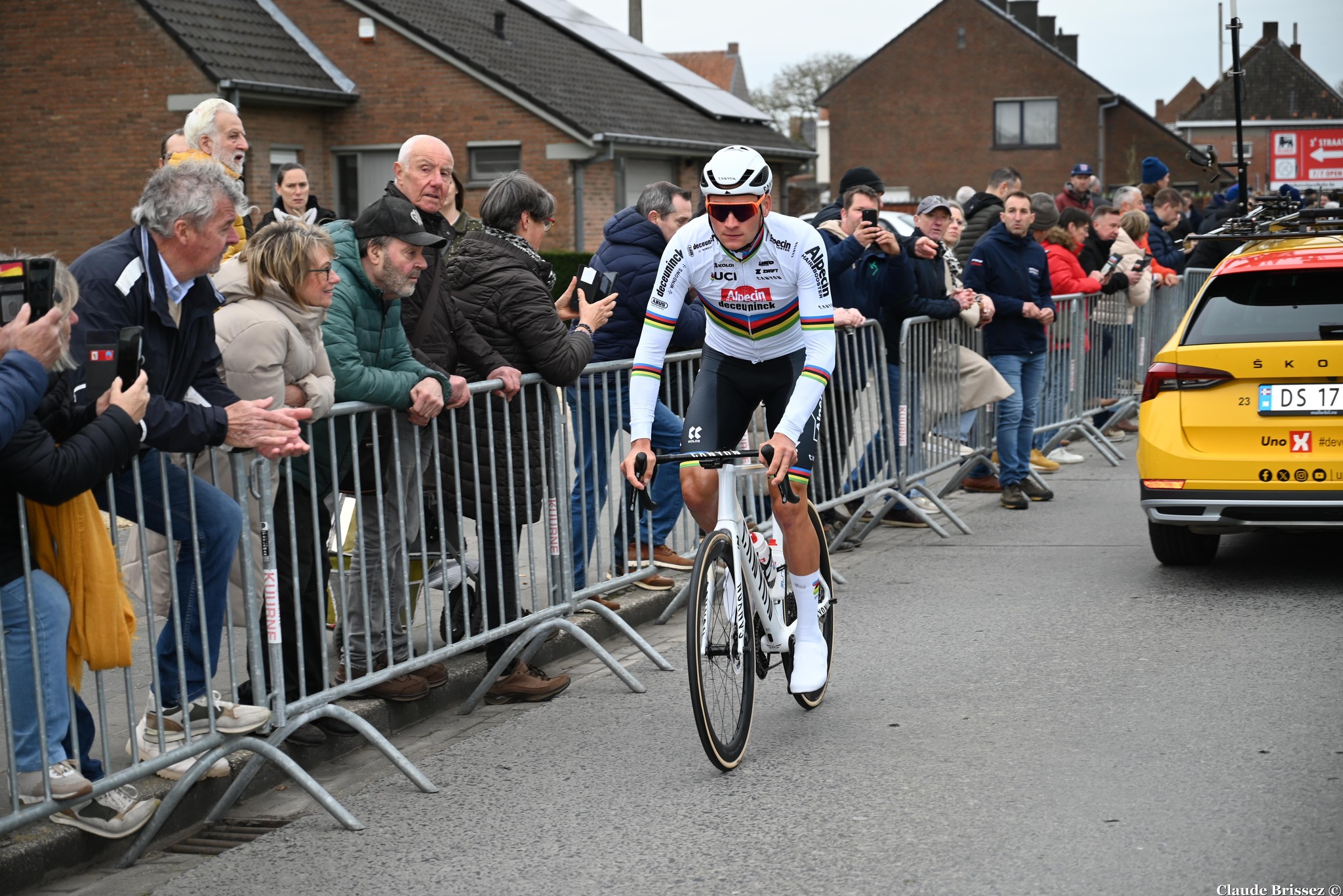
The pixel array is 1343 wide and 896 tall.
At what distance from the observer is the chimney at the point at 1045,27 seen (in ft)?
208

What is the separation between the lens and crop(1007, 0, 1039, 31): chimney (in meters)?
62.5

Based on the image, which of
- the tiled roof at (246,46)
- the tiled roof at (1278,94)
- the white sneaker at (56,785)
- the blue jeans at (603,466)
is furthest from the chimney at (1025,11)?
the white sneaker at (56,785)

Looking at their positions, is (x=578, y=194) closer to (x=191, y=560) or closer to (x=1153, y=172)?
(x=1153, y=172)

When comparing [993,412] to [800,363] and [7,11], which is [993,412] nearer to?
[800,363]

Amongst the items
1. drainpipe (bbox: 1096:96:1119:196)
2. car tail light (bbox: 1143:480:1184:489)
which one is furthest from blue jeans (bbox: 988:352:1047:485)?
drainpipe (bbox: 1096:96:1119:196)

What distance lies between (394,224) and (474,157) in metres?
24.5

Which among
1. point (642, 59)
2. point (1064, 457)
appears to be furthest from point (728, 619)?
point (642, 59)

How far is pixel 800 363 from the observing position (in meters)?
5.94

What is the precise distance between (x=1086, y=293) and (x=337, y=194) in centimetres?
2033

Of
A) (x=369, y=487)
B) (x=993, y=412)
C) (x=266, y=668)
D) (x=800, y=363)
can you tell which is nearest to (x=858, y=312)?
(x=993, y=412)

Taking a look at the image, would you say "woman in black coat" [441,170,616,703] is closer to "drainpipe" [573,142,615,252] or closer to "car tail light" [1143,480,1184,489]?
"car tail light" [1143,480,1184,489]

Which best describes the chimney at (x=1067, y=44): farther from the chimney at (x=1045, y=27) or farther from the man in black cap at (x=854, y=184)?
the man in black cap at (x=854, y=184)

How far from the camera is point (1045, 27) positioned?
6356 cm

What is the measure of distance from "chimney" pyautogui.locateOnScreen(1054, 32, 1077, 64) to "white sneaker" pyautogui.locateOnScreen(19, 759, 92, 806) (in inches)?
2555
